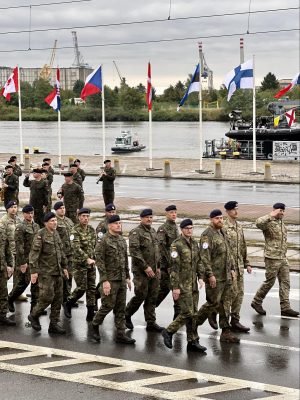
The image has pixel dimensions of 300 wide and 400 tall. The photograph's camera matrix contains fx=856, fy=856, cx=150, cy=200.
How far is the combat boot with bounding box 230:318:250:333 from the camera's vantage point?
38.3ft

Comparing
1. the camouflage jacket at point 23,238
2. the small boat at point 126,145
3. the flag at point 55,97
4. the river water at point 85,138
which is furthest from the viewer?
the small boat at point 126,145

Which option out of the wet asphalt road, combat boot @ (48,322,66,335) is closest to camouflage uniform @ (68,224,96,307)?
the wet asphalt road

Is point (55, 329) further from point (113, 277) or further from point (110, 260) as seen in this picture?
point (110, 260)

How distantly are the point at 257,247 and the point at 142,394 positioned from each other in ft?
30.2

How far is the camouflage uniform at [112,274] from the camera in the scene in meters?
11.1

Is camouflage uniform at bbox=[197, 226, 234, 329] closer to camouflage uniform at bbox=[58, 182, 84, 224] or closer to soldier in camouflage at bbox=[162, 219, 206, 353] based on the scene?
soldier in camouflage at bbox=[162, 219, 206, 353]

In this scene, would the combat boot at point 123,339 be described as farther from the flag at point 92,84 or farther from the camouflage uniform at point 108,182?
the flag at point 92,84

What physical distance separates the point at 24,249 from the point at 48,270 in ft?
3.58

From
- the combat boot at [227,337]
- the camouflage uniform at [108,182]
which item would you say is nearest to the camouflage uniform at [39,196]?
the camouflage uniform at [108,182]

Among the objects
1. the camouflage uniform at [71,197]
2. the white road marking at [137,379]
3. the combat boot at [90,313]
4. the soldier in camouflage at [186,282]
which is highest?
the camouflage uniform at [71,197]

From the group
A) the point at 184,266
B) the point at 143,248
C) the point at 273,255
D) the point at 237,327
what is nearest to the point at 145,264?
the point at 143,248

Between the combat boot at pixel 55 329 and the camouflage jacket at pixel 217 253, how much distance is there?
2156mm

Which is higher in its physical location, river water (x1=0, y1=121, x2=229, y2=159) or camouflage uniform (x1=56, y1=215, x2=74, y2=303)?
river water (x1=0, y1=121, x2=229, y2=159)

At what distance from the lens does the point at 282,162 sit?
40281mm
